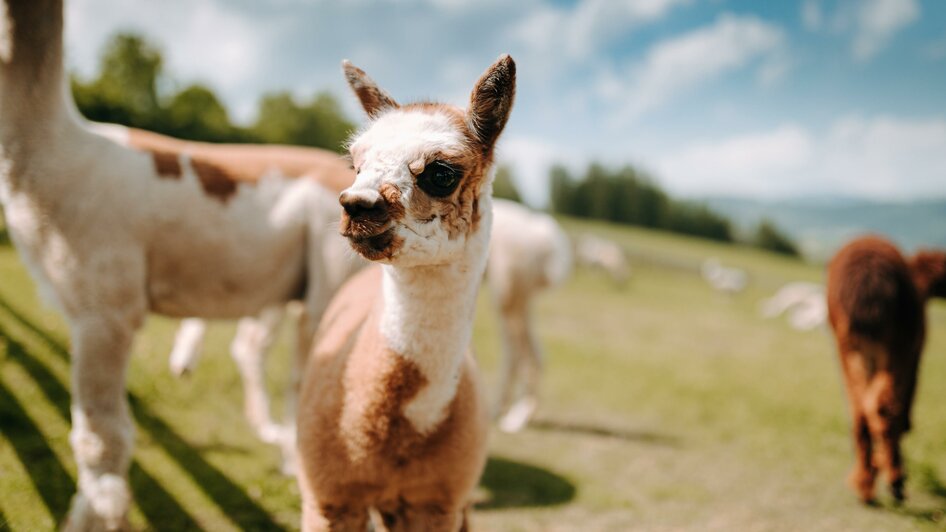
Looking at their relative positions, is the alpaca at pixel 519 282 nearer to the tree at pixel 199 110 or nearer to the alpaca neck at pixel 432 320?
the alpaca neck at pixel 432 320

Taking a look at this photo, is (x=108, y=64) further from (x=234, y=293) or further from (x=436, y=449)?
(x=436, y=449)

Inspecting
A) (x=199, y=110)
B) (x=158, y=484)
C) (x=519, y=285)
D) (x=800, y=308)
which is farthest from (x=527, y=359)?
(x=199, y=110)

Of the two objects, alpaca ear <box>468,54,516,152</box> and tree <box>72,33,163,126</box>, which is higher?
tree <box>72,33,163,126</box>

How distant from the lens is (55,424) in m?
4.36

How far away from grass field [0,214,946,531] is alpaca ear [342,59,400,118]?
9.19 feet

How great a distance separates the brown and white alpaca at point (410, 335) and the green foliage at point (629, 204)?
5287 centimetres

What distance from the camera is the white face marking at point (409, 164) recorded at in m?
1.76

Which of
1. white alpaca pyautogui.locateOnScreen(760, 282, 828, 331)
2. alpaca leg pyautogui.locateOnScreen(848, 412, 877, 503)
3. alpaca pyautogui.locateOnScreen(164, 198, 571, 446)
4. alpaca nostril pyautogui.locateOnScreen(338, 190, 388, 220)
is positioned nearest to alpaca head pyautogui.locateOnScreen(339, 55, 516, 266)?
alpaca nostril pyautogui.locateOnScreen(338, 190, 388, 220)

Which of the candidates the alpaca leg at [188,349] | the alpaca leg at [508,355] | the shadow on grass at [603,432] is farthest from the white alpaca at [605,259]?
the alpaca leg at [188,349]

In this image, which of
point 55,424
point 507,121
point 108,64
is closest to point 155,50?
point 108,64

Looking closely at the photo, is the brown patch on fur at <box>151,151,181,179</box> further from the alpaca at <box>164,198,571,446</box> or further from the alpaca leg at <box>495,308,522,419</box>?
the alpaca leg at <box>495,308,522,419</box>

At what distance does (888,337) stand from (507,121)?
404cm

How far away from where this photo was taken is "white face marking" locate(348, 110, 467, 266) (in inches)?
69.3

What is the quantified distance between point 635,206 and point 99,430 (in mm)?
58237
